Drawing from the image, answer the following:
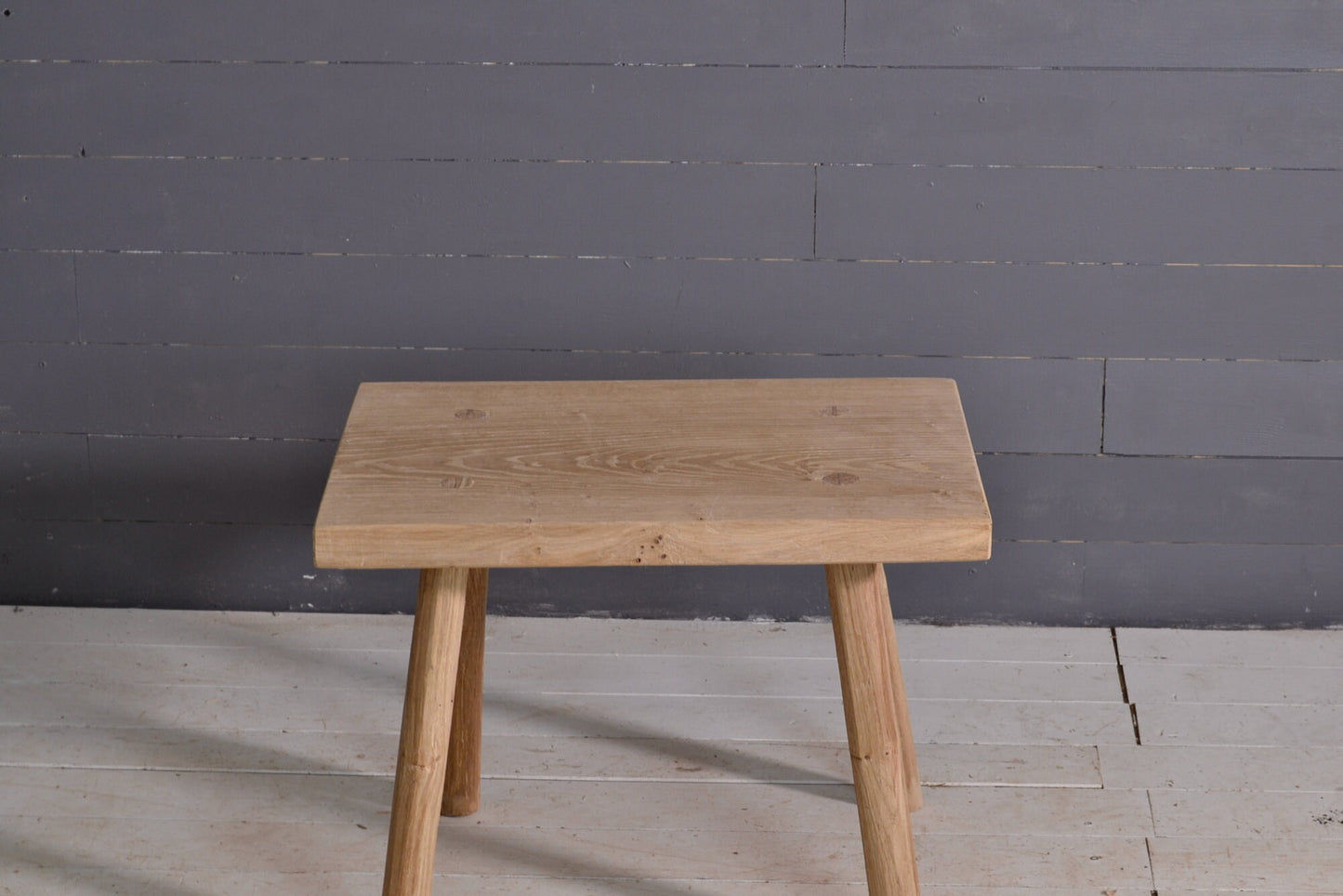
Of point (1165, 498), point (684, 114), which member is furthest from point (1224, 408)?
point (684, 114)

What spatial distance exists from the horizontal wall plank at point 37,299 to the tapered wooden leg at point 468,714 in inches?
31.3

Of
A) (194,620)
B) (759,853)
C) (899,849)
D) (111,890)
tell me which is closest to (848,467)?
(899,849)

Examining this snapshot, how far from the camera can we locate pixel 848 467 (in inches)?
51.9

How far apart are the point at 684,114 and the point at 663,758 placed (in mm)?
825

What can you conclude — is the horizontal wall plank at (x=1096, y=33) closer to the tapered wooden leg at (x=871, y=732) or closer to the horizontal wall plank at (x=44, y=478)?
the tapered wooden leg at (x=871, y=732)

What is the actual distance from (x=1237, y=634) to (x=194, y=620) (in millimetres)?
1508

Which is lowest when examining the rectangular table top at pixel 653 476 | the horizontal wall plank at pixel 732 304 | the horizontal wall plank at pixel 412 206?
the horizontal wall plank at pixel 732 304

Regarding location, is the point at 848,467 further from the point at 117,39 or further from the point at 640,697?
the point at 117,39

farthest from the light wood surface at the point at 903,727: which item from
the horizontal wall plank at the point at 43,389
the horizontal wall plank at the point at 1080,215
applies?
the horizontal wall plank at the point at 43,389

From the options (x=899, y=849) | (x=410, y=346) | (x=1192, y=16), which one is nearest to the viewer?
(x=899, y=849)

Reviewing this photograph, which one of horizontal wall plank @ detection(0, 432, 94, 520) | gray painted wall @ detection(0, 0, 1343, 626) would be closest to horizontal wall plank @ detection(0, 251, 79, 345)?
gray painted wall @ detection(0, 0, 1343, 626)

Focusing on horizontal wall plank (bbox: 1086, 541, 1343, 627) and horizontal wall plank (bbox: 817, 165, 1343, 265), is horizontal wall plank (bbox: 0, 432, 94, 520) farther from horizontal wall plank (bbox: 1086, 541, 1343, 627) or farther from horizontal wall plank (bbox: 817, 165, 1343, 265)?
horizontal wall plank (bbox: 1086, 541, 1343, 627)

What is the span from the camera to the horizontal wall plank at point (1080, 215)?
71.4 inches

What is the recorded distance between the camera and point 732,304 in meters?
1.88
